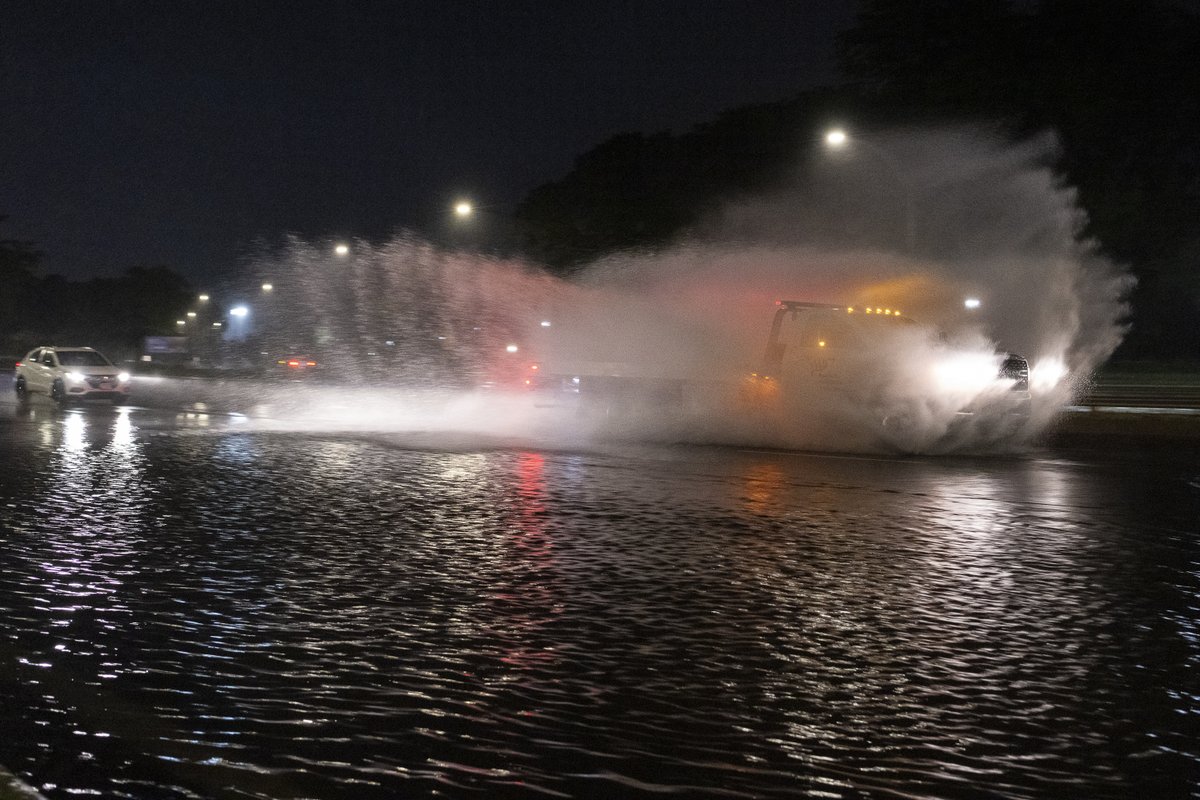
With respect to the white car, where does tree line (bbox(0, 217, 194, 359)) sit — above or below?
above

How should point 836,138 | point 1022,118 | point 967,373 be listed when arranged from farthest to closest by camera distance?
point 1022,118 → point 836,138 → point 967,373

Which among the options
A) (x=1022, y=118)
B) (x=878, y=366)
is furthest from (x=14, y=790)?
Answer: (x=1022, y=118)

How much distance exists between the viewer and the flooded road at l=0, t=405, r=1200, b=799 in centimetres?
516

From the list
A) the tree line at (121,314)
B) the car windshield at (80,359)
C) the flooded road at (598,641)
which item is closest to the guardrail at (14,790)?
the flooded road at (598,641)

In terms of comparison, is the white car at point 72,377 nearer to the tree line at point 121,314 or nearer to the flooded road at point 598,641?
the flooded road at point 598,641

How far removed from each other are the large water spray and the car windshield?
5457 millimetres

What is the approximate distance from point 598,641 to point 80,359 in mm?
31303

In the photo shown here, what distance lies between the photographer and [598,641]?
7387 mm

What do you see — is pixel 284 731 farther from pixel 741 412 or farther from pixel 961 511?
pixel 741 412

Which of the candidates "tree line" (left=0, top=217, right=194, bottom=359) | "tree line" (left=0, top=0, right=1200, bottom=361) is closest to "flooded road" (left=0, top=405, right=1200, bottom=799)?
"tree line" (left=0, top=0, right=1200, bottom=361)

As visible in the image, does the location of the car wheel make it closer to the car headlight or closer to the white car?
the white car

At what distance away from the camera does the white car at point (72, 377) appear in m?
34.9

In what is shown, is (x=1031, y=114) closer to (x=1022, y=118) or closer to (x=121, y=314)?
(x=1022, y=118)

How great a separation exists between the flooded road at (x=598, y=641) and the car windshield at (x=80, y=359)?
21887 mm
